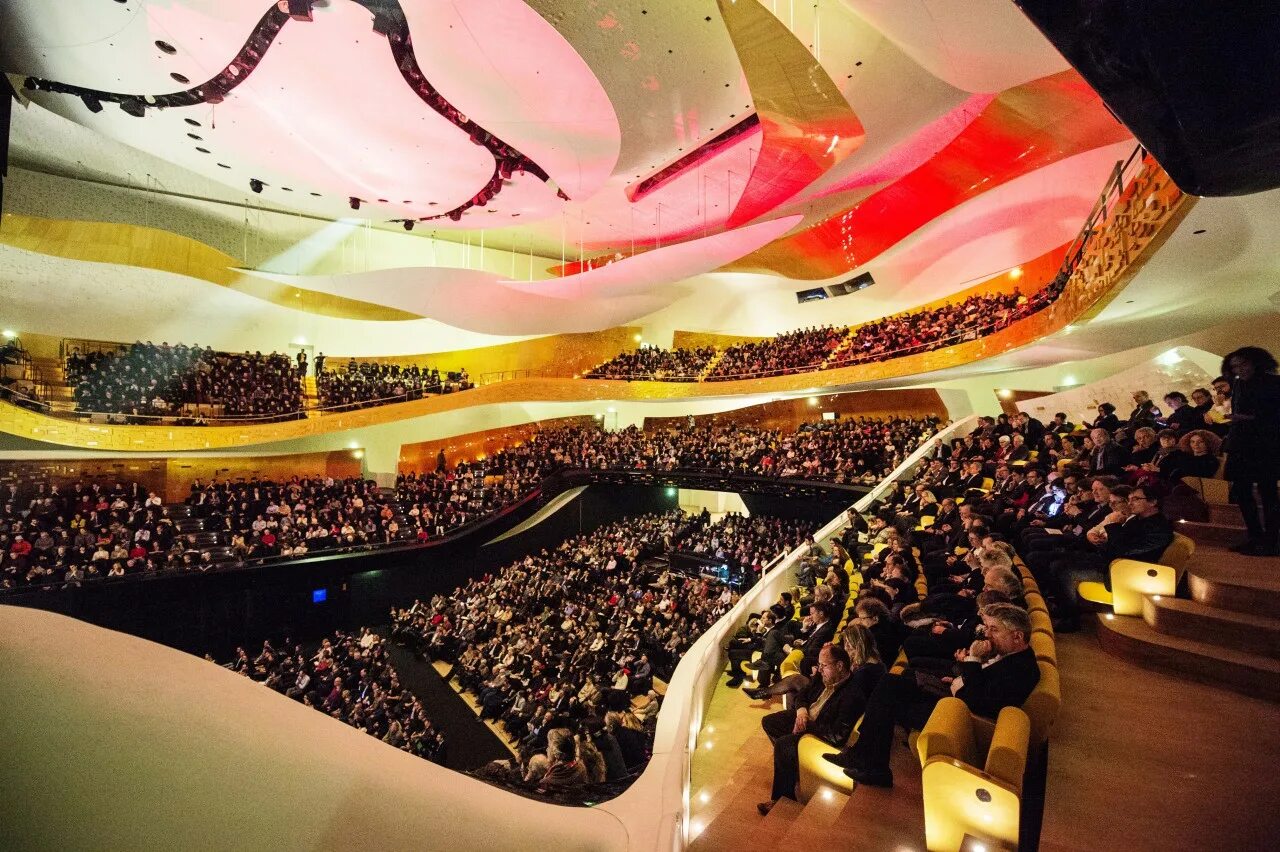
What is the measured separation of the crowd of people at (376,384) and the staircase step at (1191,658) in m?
13.9

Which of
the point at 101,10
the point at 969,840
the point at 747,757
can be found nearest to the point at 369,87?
the point at 101,10

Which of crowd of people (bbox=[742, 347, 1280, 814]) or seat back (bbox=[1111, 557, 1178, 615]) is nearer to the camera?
crowd of people (bbox=[742, 347, 1280, 814])

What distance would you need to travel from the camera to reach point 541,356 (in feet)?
61.5

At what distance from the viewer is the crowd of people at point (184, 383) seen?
416 inches

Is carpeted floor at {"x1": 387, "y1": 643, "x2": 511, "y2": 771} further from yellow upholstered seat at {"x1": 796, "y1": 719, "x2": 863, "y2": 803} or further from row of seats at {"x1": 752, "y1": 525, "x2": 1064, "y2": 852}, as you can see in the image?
row of seats at {"x1": 752, "y1": 525, "x2": 1064, "y2": 852}

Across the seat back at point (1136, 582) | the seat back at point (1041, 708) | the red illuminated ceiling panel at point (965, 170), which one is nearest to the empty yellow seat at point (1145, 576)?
the seat back at point (1136, 582)

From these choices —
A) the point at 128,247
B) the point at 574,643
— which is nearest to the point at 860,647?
the point at 574,643

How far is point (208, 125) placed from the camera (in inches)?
324

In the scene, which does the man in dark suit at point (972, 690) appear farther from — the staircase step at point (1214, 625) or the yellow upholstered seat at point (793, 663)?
the yellow upholstered seat at point (793, 663)

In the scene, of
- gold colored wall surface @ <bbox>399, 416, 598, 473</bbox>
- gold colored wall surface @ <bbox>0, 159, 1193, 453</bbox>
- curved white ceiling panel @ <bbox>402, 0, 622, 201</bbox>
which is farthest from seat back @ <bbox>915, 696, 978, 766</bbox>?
gold colored wall surface @ <bbox>399, 416, 598, 473</bbox>

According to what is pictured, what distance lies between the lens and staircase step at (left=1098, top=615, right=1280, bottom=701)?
90.3 inches

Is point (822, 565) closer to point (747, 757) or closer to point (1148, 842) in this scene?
point (747, 757)

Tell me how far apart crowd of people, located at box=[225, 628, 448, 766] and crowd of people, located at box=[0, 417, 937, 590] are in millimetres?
2209

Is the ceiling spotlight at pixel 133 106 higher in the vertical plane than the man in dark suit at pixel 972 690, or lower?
higher
